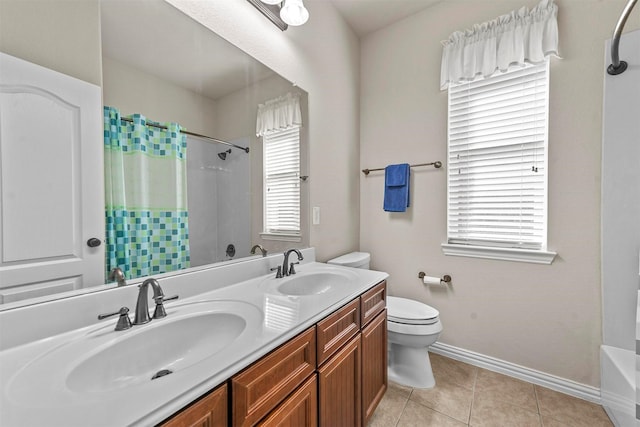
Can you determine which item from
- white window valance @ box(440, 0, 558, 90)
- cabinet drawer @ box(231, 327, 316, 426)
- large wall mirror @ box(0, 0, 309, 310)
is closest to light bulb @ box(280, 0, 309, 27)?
large wall mirror @ box(0, 0, 309, 310)

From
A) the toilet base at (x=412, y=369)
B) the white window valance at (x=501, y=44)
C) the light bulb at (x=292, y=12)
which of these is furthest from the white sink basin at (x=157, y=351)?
the white window valance at (x=501, y=44)

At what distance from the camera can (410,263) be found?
2170 mm

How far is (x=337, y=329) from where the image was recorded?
104 centimetres

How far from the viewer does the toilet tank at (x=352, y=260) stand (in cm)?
191

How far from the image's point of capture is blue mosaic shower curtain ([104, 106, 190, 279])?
2.90 feet

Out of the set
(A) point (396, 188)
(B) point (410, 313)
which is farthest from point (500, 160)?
(B) point (410, 313)

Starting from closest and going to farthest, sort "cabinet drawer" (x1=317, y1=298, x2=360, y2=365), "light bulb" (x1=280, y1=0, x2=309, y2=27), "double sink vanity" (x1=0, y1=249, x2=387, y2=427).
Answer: "double sink vanity" (x1=0, y1=249, x2=387, y2=427)
"cabinet drawer" (x1=317, y1=298, x2=360, y2=365)
"light bulb" (x1=280, y1=0, x2=309, y2=27)

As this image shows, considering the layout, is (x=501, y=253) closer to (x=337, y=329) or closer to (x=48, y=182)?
(x=337, y=329)

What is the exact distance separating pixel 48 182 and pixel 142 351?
0.56 metres

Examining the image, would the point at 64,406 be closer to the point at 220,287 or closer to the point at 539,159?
the point at 220,287

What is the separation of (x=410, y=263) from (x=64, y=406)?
211 cm

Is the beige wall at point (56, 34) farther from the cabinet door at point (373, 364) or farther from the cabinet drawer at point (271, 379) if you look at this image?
the cabinet door at point (373, 364)

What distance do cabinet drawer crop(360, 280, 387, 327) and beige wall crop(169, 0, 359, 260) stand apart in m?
0.57

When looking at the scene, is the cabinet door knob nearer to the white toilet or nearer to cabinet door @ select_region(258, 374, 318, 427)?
cabinet door @ select_region(258, 374, 318, 427)
